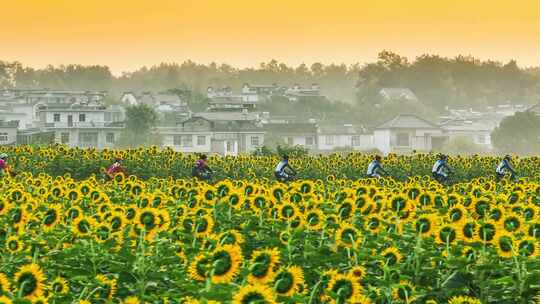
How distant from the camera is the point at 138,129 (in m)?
85.4

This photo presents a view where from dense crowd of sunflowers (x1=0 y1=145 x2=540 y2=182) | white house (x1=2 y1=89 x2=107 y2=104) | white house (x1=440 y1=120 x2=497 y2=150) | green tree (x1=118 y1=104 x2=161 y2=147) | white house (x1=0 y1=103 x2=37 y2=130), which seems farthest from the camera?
white house (x1=0 y1=103 x2=37 y2=130)

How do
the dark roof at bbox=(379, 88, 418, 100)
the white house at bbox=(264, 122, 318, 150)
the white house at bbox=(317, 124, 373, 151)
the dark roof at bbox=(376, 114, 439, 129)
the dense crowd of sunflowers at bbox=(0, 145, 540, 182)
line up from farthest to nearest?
the dark roof at bbox=(379, 88, 418, 100)
the white house at bbox=(317, 124, 373, 151)
the dark roof at bbox=(376, 114, 439, 129)
the white house at bbox=(264, 122, 318, 150)
the dense crowd of sunflowers at bbox=(0, 145, 540, 182)

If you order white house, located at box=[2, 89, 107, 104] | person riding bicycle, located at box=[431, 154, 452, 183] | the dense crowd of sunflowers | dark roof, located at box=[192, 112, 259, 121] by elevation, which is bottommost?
person riding bicycle, located at box=[431, 154, 452, 183]

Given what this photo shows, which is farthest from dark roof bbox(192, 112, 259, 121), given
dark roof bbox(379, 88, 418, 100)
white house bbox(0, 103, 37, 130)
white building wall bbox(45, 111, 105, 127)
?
dark roof bbox(379, 88, 418, 100)

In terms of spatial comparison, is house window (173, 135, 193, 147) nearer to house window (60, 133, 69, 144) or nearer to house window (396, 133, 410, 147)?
house window (60, 133, 69, 144)

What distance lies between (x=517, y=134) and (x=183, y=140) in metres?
27.8

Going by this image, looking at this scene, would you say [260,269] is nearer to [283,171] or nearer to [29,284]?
[29,284]

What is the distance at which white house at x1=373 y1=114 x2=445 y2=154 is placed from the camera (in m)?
90.9

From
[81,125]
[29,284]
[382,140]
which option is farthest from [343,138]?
[29,284]

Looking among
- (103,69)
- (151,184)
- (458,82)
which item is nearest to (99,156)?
(151,184)

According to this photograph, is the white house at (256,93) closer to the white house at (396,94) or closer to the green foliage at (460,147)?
the white house at (396,94)

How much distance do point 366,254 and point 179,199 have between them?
434 centimetres

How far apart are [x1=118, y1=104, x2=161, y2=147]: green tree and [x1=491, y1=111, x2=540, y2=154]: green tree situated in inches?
1114

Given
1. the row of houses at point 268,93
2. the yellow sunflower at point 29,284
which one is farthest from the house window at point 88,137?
the yellow sunflower at point 29,284
